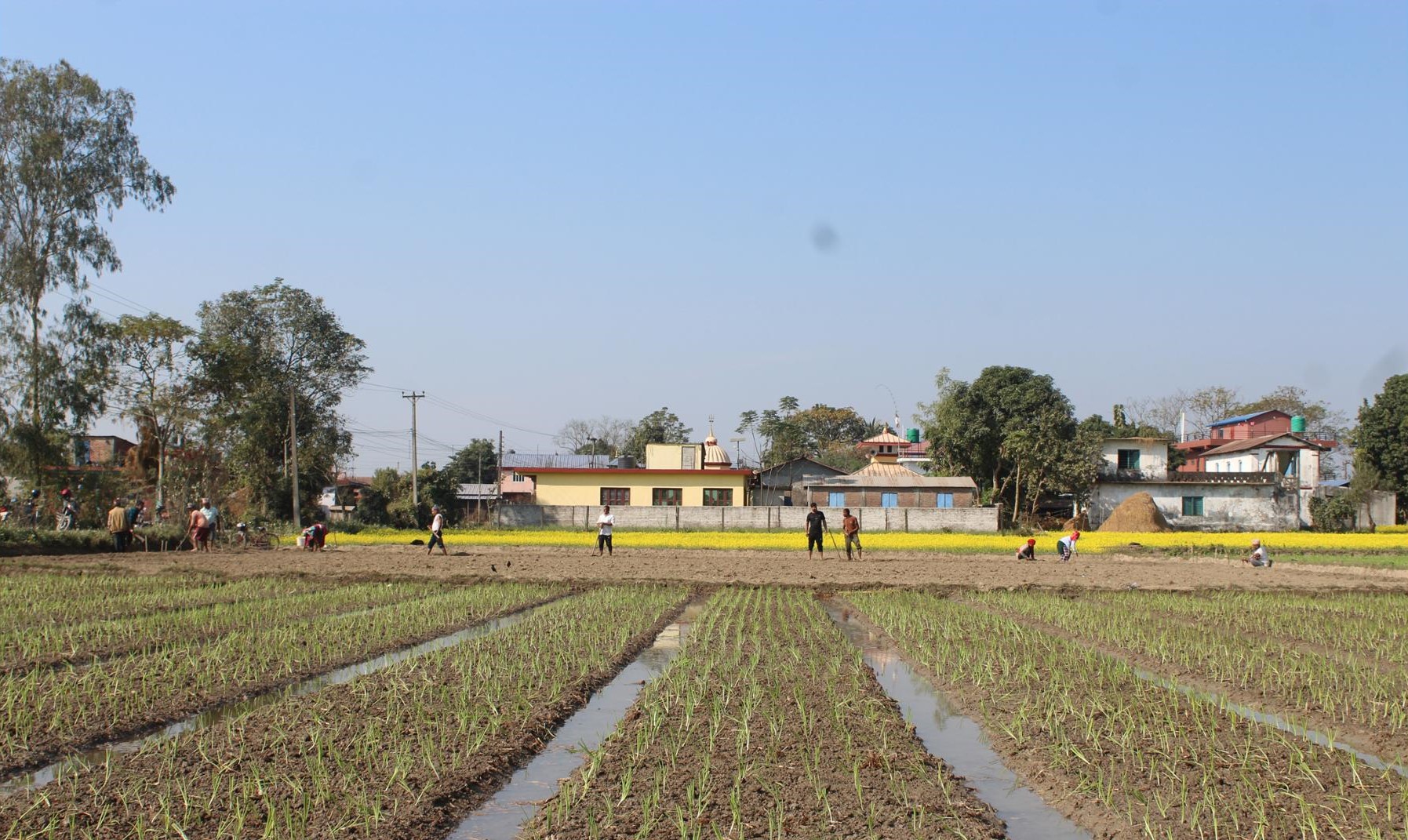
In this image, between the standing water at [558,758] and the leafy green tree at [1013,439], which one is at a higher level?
the leafy green tree at [1013,439]

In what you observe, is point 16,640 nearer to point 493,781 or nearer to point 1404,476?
point 493,781

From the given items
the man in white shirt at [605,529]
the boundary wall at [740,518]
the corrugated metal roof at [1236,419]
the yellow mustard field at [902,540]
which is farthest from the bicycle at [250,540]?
the corrugated metal roof at [1236,419]

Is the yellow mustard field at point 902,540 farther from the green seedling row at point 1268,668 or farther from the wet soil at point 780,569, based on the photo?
the green seedling row at point 1268,668

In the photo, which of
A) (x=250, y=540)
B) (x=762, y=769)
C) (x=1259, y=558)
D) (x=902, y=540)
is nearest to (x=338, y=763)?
(x=762, y=769)

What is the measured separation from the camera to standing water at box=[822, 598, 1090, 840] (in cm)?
662

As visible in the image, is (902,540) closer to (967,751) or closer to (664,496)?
(664,496)

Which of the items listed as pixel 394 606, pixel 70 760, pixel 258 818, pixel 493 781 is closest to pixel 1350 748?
pixel 493 781

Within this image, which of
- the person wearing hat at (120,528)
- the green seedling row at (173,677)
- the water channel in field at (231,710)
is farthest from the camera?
the person wearing hat at (120,528)

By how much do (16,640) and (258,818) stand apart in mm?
8531

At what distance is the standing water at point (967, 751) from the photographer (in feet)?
21.7

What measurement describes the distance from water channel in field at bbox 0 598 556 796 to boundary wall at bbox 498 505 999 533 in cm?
3176

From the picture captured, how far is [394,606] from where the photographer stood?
58.2ft

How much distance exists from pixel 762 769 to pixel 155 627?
998cm

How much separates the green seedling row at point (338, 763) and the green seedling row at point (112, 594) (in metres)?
7.10
